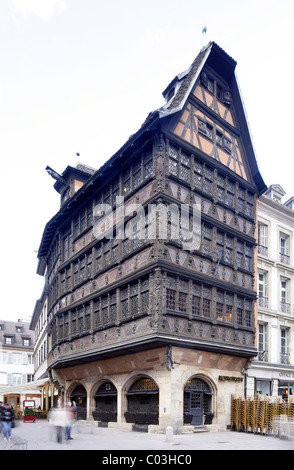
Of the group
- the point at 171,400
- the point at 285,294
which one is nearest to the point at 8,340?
the point at 285,294

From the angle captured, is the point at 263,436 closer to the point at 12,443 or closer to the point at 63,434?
the point at 63,434

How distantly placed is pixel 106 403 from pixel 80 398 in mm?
3554

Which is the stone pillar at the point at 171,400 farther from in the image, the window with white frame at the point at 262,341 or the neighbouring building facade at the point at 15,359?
the neighbouring building facade at the point at 15,359

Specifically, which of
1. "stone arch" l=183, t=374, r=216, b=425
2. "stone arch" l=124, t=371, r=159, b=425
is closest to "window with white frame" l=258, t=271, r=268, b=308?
"stone arch" l=183, t=374, r=216, b=425

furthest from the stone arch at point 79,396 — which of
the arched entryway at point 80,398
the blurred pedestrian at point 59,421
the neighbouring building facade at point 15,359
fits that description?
the neighbouring building facade at point 15,359

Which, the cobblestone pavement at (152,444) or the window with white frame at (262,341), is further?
the window with white frame at (262,341)

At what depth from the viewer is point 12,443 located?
592 inches

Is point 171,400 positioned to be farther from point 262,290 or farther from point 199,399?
point 262,290

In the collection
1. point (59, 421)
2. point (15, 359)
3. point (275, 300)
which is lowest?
point (15, 359)

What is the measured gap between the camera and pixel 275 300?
1098 inches

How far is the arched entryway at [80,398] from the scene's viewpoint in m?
25.4

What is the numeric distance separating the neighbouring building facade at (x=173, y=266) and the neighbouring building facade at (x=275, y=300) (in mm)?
3003

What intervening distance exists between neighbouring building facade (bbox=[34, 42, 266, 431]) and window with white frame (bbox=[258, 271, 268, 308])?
10.1 ft

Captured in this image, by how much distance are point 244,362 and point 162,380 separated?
5.79 metres
